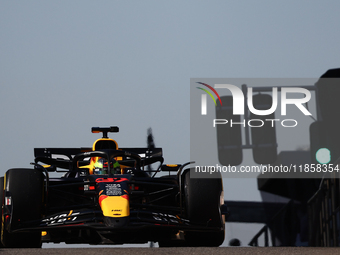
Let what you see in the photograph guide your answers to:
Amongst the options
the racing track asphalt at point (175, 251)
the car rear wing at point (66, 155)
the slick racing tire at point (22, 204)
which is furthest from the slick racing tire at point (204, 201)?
the car rear wing at point (66, 155)

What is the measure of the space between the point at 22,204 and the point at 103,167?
1.83 m

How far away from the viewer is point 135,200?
394 inches

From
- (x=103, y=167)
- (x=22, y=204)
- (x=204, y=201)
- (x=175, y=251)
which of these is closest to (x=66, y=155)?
(x=103, y=167)

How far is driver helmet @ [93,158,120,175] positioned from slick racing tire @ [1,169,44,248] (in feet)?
4.90

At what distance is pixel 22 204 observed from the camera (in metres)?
8.88

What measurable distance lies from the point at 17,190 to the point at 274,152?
22.0 ft

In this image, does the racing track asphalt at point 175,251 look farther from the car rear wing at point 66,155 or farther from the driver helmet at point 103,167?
the car rear wing at point 66,155

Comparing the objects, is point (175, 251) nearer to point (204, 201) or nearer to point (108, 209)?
point (108, 209)

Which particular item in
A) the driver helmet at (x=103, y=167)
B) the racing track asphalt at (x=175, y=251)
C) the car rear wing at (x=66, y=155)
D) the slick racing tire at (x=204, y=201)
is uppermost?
the car rear wing at (x=66, y=155)

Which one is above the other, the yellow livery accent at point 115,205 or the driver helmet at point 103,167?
the driver helmet at point 103,167

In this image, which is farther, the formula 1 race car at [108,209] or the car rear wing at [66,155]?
the car rear wing at [66,155]

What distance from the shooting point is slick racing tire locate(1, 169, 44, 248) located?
8812 mm

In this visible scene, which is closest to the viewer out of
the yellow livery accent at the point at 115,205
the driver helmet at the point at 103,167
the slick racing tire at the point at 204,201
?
the yellow livery accent at the point at 115,205

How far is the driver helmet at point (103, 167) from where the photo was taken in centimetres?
1045
